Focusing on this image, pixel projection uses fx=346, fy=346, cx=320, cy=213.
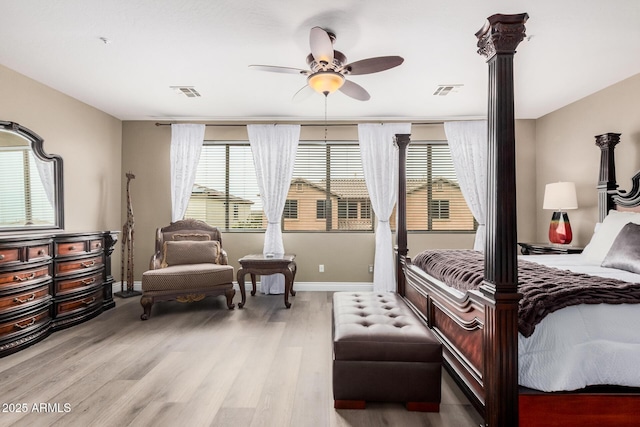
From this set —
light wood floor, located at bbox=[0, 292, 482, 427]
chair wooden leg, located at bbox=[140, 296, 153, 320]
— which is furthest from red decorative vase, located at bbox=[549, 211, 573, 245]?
chair wooden leg, located at bbox=[140, 296, 153, 320]

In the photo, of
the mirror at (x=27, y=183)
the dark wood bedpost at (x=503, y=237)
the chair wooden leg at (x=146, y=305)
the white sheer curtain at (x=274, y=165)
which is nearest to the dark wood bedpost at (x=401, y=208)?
the white sheer curtain at (x=274, y=165)

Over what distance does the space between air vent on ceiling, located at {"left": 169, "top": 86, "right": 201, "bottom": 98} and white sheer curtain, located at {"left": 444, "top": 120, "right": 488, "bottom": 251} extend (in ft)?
11.8

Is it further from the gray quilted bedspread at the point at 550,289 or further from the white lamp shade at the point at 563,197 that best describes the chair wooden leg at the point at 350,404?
the white lamp shade at the point at 563,197

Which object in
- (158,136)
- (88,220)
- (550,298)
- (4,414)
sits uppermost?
(158,136)

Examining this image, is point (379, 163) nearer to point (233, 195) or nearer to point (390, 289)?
point (390, 289)

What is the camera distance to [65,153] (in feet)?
14.1

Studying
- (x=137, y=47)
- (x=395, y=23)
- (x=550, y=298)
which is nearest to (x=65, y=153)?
(x=137, y=47)

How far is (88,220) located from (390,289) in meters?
4.35

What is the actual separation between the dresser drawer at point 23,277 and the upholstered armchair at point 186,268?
895 millimetres

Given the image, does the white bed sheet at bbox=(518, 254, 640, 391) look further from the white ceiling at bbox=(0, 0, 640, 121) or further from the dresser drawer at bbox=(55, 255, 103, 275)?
the dresser drawer at bbox=(55, 255, 103, 275)

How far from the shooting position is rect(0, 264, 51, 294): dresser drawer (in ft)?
9.94

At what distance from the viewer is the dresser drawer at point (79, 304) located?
362cm

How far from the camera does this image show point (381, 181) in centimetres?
520

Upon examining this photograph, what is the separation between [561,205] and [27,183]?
6089 millimetres
